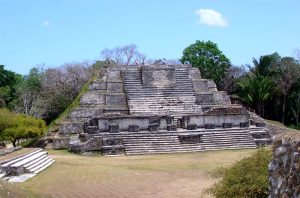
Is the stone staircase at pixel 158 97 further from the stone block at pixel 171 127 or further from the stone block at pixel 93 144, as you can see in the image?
the stone block at pixel 93 144

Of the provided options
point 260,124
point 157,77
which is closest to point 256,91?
point 260,124

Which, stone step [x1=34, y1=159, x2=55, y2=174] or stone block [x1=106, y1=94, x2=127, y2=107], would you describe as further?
stone block [x1=106, y1=94, x2=127, y2=107]

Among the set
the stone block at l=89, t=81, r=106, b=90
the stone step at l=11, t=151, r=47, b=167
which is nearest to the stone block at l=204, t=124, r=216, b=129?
the stone block at l=89, t=81, r=106, b=90

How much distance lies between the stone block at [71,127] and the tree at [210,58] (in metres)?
20.6

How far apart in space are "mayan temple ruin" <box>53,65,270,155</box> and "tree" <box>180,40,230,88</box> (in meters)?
12.6

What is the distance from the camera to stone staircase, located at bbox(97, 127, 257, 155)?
2477 cm

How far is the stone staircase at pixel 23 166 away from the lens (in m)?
15.8

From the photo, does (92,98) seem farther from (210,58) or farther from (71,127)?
(210,58)

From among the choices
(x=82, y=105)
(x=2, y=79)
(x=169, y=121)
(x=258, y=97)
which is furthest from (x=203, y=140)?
(x=2, y=79)

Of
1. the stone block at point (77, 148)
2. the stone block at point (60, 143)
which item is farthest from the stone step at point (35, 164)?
the stone block at point (60, 143)

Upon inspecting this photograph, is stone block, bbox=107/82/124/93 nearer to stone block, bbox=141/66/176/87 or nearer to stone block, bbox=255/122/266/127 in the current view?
stone block, bbox=141/66/176/87

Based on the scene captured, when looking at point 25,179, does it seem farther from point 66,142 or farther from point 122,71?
point 122,71

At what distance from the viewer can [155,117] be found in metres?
26.6

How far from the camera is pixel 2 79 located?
4688cm
